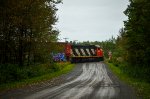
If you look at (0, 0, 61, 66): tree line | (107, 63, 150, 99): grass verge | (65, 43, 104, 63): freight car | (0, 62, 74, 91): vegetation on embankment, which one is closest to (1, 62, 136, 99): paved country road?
(107, 63, 150, 99): grass verge

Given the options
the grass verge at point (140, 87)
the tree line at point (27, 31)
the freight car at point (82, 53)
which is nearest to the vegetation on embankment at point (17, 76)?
the tree line at point (27, 31)

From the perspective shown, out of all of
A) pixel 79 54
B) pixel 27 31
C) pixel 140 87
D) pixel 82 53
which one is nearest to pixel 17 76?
pixel 27 31

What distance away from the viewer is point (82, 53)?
71.3 meters

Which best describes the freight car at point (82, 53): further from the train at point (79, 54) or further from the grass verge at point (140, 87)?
the grass verge at point (140, 87)

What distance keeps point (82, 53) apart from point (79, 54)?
3.98 feet

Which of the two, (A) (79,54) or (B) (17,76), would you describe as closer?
(B) (17,76)

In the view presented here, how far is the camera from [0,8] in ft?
96.1

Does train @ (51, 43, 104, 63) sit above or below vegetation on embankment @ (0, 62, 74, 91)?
above

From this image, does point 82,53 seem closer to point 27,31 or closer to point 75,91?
point 27,31

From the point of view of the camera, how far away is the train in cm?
6906

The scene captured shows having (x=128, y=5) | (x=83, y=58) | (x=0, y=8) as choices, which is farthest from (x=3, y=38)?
(x=83, y=58)

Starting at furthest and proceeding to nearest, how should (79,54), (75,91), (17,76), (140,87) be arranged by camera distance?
1. (79,54)
2. (17,76)
3. (140,87)
4. (75,91)

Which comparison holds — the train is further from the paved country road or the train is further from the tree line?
the paved country road

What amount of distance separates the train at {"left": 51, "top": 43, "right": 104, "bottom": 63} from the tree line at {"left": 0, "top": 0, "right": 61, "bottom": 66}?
2577 cm
